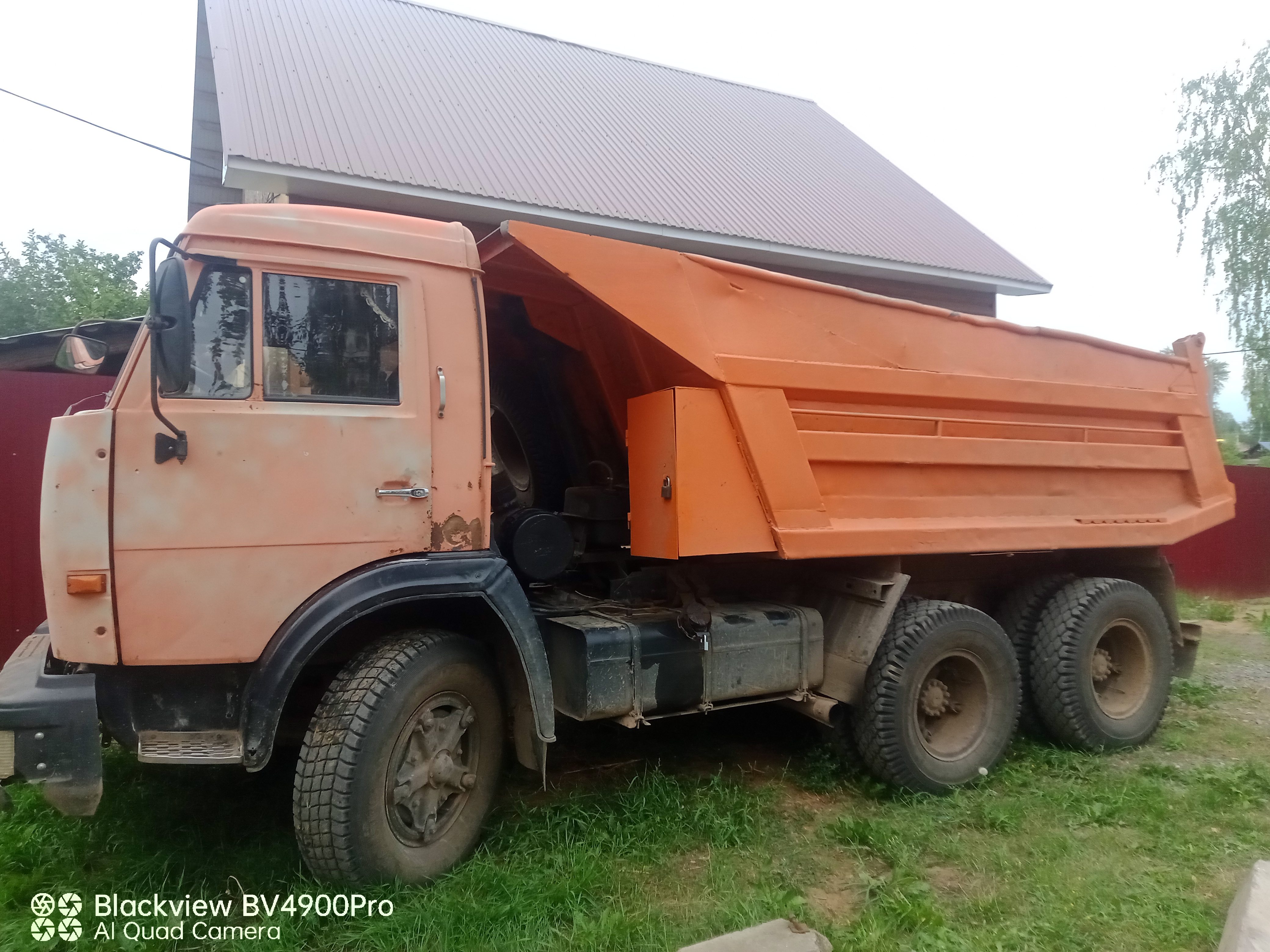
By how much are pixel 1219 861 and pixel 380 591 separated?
3.73 meters

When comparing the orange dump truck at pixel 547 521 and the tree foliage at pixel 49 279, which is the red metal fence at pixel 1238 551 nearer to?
the orange dump truck at pixel 547 521

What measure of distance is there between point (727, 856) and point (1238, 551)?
38.2ft

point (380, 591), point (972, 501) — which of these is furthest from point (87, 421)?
point (972, 501)

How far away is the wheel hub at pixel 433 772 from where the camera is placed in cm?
323

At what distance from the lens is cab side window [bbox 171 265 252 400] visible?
2.98 meters

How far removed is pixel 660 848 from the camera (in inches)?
143

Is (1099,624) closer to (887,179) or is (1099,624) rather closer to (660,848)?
(660,848)

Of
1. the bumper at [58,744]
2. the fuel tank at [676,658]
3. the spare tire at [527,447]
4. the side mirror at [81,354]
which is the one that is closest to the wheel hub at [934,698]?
the fuel tank at [676,658]

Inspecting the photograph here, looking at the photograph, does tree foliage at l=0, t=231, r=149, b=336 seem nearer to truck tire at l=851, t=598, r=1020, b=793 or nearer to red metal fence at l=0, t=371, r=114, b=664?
red metal fence at l=0, t=371, r=114, b=664

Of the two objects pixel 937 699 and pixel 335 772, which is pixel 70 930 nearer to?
pixel 335 772

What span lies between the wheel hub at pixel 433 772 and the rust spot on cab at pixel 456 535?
2.00 feet

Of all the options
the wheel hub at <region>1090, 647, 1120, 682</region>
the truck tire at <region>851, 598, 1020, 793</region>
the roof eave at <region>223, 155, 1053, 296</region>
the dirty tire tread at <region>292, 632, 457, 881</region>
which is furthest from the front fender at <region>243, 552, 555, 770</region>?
the roof eave at <region>223, 155, 1053, 296</region>

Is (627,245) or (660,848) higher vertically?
(627,245)

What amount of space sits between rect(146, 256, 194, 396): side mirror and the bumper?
44.0 inches
